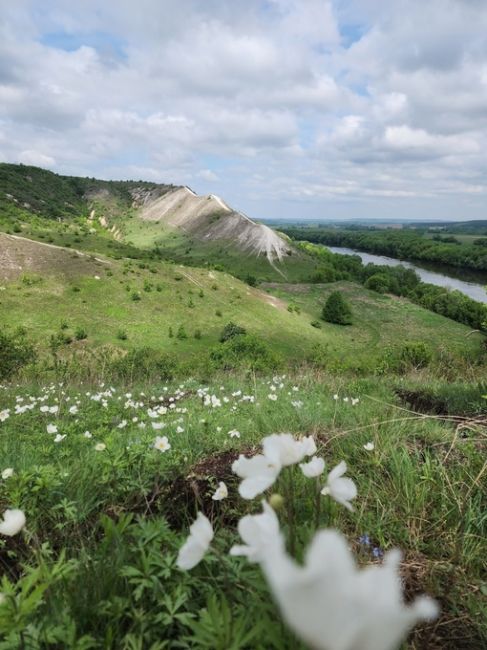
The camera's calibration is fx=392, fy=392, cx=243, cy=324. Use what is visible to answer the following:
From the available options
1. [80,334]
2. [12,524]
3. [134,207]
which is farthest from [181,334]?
[134,207]

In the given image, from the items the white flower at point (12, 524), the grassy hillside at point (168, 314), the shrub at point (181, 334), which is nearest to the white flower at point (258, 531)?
the white flower at point (12, 524)

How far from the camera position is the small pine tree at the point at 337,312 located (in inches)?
2411

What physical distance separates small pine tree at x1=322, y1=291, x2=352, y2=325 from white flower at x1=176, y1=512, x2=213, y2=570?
61366mm

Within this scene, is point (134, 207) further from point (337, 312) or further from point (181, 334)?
point (181, 334)

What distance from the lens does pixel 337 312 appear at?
61.5 m

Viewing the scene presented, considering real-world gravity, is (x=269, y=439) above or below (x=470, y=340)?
above

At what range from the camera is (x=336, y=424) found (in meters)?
4.62

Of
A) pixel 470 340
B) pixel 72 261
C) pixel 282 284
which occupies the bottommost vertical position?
pixel 470 340

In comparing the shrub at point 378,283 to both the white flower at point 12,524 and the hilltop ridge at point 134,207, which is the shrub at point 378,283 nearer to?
the hilltop ridge at point 134,207

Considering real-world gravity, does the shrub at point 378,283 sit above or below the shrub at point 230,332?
above

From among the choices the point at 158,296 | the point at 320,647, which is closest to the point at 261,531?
the point at 320,647

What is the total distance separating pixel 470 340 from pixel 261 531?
61983mm

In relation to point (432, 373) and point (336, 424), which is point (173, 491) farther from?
point (432, 373)

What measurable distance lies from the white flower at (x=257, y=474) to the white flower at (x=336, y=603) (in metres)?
0.78
